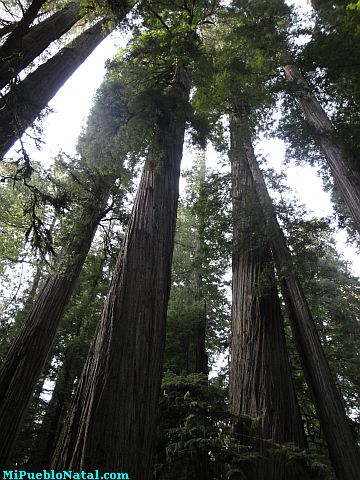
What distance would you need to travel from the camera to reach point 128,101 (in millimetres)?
5273

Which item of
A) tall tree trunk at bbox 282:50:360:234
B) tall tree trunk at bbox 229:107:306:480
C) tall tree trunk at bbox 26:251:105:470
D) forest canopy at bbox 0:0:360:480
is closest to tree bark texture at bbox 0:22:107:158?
forest canopy at bbox 0:0:360:480

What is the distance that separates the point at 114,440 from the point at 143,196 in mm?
2823

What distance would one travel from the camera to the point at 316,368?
4688 millimetres

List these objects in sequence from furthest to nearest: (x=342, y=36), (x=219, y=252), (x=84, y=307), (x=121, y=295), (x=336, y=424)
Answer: (x=84, y=307)
(x=219, y=252)
(x=342, y=36)
(x=336, y=424)
(x=121, y=295)

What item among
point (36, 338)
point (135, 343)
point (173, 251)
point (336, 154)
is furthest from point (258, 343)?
point (336, 154)

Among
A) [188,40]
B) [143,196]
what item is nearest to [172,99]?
[188,40]

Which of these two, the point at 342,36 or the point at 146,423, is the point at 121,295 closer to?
the point at 146,423

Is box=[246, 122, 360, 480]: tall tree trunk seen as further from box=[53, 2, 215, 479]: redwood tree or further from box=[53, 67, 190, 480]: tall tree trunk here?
box=[53, 67, 190, 480]: tall tree trunk

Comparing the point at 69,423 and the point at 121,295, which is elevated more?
the point at 121,295

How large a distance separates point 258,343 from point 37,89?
629cm

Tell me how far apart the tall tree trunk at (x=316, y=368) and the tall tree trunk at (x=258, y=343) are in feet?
0.83

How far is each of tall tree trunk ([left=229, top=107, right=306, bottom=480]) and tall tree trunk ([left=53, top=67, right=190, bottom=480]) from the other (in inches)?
62.5

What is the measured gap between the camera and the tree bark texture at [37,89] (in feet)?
13.7

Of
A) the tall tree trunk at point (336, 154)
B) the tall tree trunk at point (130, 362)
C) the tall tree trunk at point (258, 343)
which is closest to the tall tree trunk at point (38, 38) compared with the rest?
the tall tree trunk at point (130, 362)
